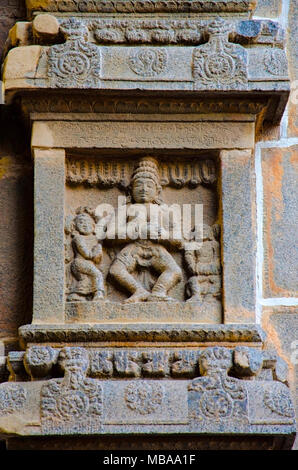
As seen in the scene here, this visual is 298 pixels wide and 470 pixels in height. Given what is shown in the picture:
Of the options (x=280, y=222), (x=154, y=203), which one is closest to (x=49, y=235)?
(x=154, y=203)

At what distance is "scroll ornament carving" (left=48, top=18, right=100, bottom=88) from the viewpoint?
16.7 feet

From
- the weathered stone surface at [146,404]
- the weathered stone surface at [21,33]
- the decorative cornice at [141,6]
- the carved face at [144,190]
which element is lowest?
the weathered stone surface at [146,404]

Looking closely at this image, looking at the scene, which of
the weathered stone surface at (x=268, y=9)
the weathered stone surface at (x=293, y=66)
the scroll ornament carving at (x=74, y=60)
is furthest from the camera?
the weathered stone surface at (x=268, y=9)

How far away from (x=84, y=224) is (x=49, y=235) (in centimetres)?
18

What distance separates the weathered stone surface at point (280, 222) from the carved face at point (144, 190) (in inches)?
21.5

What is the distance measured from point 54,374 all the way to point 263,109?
1561 millimetres

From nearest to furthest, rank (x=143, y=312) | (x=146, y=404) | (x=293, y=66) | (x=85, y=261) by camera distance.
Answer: (x=146, y=404) < (x=143, y=312) < (x=85, y=261) < (x=293, y=66)

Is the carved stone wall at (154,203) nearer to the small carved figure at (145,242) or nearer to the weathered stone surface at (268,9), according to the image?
the small carved figure at (145,242)

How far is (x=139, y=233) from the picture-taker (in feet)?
16.8

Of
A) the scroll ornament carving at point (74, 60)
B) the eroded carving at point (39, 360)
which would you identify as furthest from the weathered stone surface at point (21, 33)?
the eroded carving at point (39, 360)

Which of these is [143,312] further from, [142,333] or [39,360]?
[39,360]

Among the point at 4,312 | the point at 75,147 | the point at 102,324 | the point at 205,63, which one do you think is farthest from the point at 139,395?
the point at 205,63

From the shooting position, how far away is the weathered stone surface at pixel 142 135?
16.9 ft

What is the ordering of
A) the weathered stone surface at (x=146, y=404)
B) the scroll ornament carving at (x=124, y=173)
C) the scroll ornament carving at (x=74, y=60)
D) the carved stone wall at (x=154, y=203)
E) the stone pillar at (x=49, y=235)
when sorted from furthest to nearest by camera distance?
the scroll ornament carving at (x=124, y=173)
the scroll ornament carving at (x=74, y=60)
the stone pillar at (x=49, y=235)
the carved stone wall at (x=154, y=203)
the weathered stone surface at (x=146, y=404)
